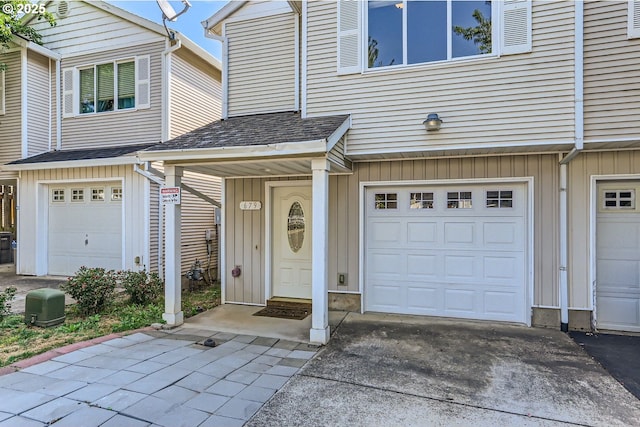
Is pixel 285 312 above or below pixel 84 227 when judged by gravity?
below

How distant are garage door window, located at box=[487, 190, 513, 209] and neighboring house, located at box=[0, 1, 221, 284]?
653 cm

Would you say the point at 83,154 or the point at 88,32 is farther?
the point at 88,32

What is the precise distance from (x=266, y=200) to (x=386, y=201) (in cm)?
215

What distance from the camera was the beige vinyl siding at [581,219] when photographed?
5031 millimetres

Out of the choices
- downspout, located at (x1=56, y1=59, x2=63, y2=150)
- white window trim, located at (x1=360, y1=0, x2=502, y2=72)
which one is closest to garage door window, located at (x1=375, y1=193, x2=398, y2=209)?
white window trim, located at (x1=360, y1=0, x2=502, y2=72)

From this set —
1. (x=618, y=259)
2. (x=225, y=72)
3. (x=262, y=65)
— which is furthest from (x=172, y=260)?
(x=618, y=259)

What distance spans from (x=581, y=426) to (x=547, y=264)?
2834mm

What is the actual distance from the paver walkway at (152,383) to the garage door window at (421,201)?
2.82 metres

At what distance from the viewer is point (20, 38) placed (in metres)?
8.42

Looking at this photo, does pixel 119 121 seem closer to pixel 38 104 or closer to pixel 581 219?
pixel 38 104

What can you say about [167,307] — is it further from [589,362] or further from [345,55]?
[589,362]

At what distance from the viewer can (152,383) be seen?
3.39 metres

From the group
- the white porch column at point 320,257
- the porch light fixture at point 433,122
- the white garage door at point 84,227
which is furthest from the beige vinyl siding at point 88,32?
the porch light fixture at point 433,122

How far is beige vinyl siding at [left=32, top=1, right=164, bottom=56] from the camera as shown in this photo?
8312mm
